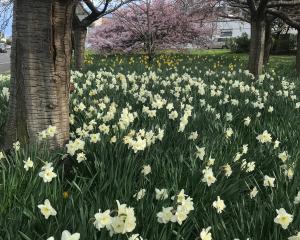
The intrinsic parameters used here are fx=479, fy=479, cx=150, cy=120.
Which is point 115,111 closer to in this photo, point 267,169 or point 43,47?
point 43,47

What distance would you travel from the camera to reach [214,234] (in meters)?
2.36

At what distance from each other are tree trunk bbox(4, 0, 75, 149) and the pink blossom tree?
1390 centimetres

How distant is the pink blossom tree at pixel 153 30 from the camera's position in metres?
19.4

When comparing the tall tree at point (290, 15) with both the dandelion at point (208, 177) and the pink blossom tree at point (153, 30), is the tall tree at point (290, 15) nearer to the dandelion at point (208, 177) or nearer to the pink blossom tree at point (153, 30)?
the pink blossom tree at point (153, 30)

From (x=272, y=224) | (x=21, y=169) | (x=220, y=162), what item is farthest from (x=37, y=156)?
(x=272, y=224)

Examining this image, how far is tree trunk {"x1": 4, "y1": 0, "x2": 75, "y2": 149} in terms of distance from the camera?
12.4 feet

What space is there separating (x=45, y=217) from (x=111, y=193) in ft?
1.92

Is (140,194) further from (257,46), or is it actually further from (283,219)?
(257,46)

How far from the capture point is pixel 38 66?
12.5 feet

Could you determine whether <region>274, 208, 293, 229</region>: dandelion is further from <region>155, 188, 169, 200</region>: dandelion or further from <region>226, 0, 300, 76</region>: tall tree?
<region>226, 0, 300, 76</region>: tall tree

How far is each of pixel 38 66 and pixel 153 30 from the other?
14.9 metres

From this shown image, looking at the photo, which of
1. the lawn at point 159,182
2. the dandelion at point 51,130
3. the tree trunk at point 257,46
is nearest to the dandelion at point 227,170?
the lawn at point 159,182

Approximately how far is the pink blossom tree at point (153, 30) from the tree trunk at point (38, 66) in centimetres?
1390

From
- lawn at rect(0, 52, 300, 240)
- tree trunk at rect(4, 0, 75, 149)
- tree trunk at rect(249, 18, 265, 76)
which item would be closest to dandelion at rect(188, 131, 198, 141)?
lawn at rect(0, 52, 300, 240)
